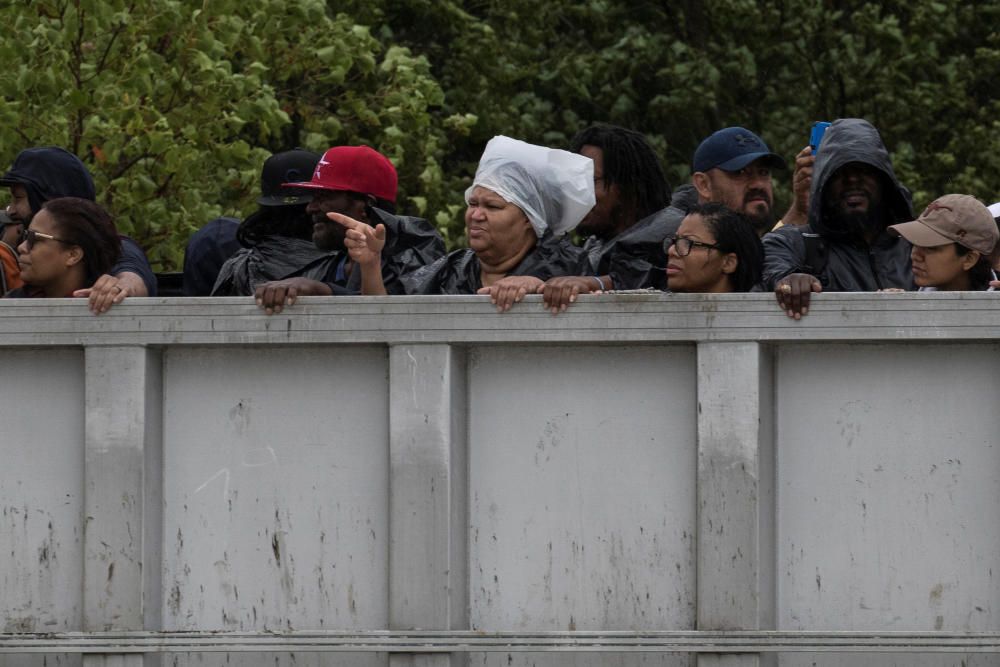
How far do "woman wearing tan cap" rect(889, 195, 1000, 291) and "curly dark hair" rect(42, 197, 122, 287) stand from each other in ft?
6.50

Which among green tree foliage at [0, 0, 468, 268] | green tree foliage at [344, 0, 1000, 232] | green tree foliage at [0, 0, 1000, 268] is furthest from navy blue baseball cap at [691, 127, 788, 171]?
green tree foliage at [344, 0, 1000, 232]

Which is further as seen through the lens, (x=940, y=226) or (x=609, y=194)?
(x=609, y=194)

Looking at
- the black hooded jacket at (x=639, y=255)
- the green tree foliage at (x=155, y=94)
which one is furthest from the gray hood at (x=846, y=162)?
the green tree foliage at (x=155, y=94)

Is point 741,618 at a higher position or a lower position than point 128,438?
lower

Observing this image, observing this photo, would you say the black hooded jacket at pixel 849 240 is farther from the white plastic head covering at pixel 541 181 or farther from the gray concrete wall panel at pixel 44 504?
the gray concrete wall panel at pixel 44 504

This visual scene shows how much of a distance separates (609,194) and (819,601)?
1.67 m

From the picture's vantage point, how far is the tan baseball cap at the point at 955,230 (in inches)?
191

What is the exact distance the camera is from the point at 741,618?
4.29 m

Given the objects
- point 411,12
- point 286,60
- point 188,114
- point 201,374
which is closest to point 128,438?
point 201,374

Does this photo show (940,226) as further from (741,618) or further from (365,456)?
(365,456)

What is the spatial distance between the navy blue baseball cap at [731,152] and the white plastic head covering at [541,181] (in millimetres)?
823

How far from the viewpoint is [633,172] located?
222 inches

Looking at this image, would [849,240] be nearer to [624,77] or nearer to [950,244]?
[950,244]

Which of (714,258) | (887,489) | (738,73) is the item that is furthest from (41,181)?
(738,73)
